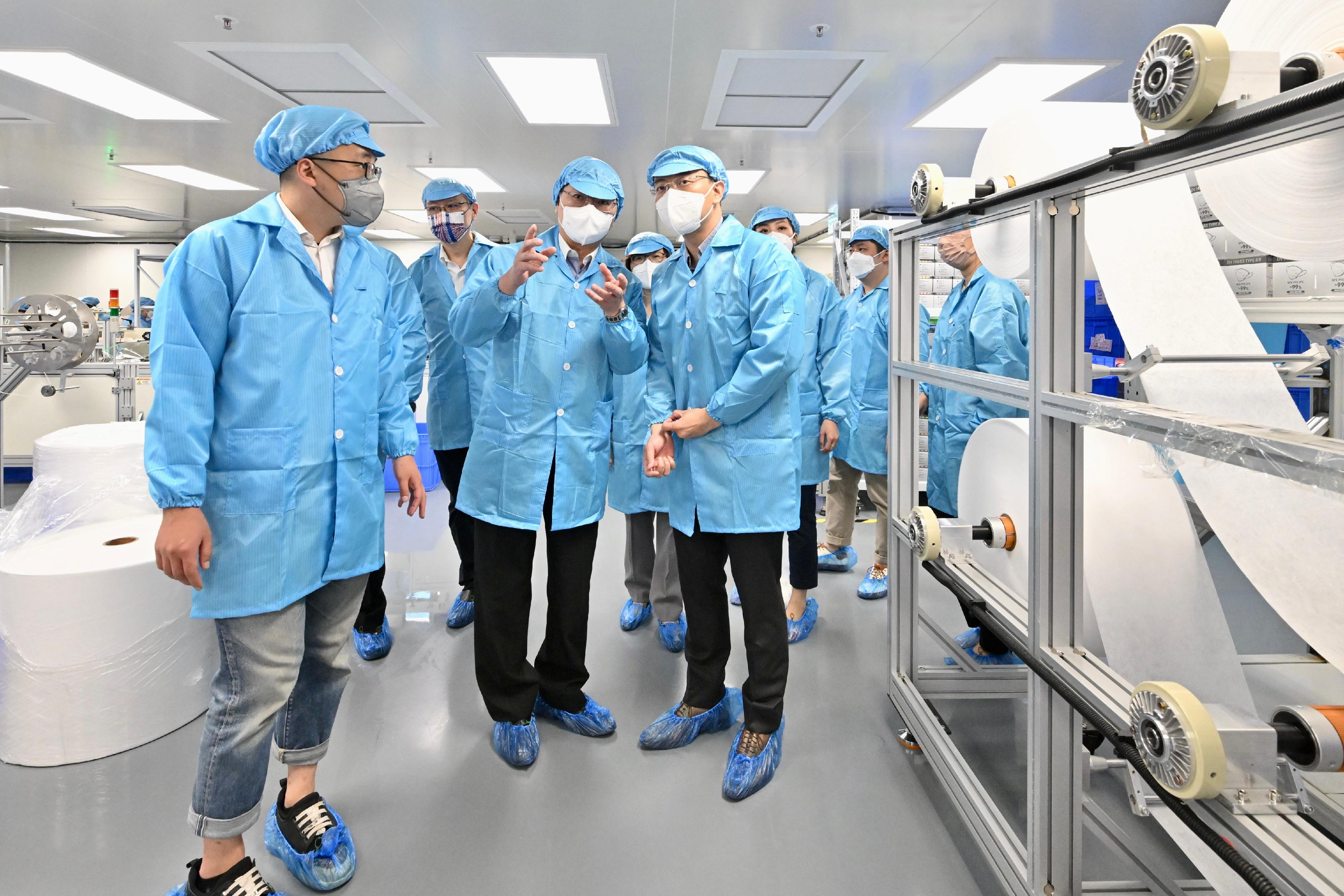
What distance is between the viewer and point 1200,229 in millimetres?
1477

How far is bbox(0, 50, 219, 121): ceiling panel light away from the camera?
3869 mm

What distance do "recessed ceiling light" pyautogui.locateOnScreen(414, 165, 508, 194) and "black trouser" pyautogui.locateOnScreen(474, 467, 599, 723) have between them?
191 inches

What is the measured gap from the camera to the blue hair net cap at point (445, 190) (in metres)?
2.81

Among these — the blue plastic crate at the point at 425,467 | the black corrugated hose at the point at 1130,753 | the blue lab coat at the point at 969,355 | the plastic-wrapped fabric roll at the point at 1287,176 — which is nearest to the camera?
the black corrugated hose at the point at 1130,753

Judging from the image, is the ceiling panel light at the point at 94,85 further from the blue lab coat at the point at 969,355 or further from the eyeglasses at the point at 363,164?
the blue lab coat at the point at 969,355

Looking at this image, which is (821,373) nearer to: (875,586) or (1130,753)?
(875,586)

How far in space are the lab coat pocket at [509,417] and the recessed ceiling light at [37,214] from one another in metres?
9.59

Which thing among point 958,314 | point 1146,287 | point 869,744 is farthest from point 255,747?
point 958,314

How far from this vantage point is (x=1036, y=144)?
1.68m

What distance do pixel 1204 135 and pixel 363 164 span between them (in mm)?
1533

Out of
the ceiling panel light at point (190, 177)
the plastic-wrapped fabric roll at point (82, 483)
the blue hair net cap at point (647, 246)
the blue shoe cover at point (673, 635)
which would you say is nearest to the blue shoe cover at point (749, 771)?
the blue shoe cover at point (673, 635)

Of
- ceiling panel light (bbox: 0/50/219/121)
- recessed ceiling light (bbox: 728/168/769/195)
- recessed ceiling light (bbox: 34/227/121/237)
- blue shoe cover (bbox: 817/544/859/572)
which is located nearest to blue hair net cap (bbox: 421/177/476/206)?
blue shoe cover (bbox: 817/544/859/572)

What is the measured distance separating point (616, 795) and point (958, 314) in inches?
81.7

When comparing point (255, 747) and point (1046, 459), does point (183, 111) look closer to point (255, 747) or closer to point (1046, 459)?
point (255, 747)
